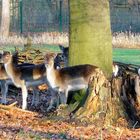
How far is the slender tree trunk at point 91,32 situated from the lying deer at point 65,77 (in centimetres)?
30

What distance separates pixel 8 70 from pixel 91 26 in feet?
7.90

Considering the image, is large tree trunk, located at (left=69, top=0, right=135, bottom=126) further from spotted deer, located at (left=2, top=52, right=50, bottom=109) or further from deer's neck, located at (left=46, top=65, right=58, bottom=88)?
spotted deer, located at (left=2, top=52, right=50, bottom=109)

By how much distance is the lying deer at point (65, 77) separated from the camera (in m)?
12.0

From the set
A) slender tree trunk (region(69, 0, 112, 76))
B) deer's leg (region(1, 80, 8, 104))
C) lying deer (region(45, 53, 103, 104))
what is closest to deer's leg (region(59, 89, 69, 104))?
lying deer (region(45, 53, 103, 104))

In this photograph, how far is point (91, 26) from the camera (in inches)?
458

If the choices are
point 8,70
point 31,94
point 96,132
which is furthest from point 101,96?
point 31,94

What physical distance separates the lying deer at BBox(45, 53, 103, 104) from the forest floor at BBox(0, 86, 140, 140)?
59 centimetres

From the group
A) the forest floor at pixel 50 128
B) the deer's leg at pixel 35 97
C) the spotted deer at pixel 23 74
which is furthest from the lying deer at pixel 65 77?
the deer's leg at pixel 35 97

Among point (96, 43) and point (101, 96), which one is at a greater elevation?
point (96, 43)

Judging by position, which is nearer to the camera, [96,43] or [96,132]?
[96,132]

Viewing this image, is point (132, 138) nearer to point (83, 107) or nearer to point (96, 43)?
point (83, 107)

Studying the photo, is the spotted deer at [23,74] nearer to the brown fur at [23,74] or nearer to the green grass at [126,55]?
the brown fur at [23,74]

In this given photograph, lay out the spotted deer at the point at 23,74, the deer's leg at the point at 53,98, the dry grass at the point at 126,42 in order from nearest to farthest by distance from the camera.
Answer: the deer's leg at the point at 53,98 < the spotted deer at the point at 23,74 < the dry grass at the point at 126,42

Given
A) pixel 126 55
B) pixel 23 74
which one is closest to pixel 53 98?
pixel 23 74
